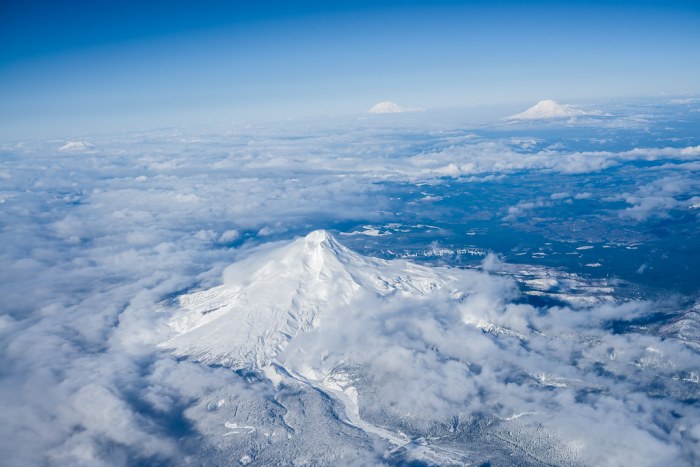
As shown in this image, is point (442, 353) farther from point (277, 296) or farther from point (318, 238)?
point (318, 238)

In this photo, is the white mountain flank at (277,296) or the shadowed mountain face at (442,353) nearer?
the shadowed mountain face at (442,353)

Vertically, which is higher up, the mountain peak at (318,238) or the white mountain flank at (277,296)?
the mountain peak at (318,238)

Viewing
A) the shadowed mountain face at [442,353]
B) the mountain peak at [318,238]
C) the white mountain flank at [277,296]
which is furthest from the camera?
the mountain peak at [318,238]

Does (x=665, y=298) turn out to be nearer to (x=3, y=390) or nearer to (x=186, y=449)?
(x=186, y=449)

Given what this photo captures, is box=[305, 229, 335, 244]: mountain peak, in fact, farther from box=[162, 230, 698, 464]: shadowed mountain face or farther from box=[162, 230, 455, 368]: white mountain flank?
box=[162, 230, 698, 464]: shadowed mountain face

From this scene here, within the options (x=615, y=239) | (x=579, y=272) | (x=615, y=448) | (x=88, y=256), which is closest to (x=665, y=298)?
(x=579, y=272)

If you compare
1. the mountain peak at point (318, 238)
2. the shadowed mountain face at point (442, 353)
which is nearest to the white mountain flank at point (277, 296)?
the mountain peak at point (318, 238)

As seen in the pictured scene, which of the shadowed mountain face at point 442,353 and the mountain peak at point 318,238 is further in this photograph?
the mountain peak at point 318,238

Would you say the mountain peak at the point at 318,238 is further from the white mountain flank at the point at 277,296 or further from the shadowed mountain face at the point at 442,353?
the shadowed mountain face at the point at 442,353

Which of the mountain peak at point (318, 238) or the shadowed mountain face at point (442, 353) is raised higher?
the mountain peak at point (318, 238)

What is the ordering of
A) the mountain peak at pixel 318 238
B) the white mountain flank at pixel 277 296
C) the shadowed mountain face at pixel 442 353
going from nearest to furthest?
the shadowed mountain face at pixel 442 353
the white mountain flank at pixel 277 296
the mountain peak at pixel 318 238
